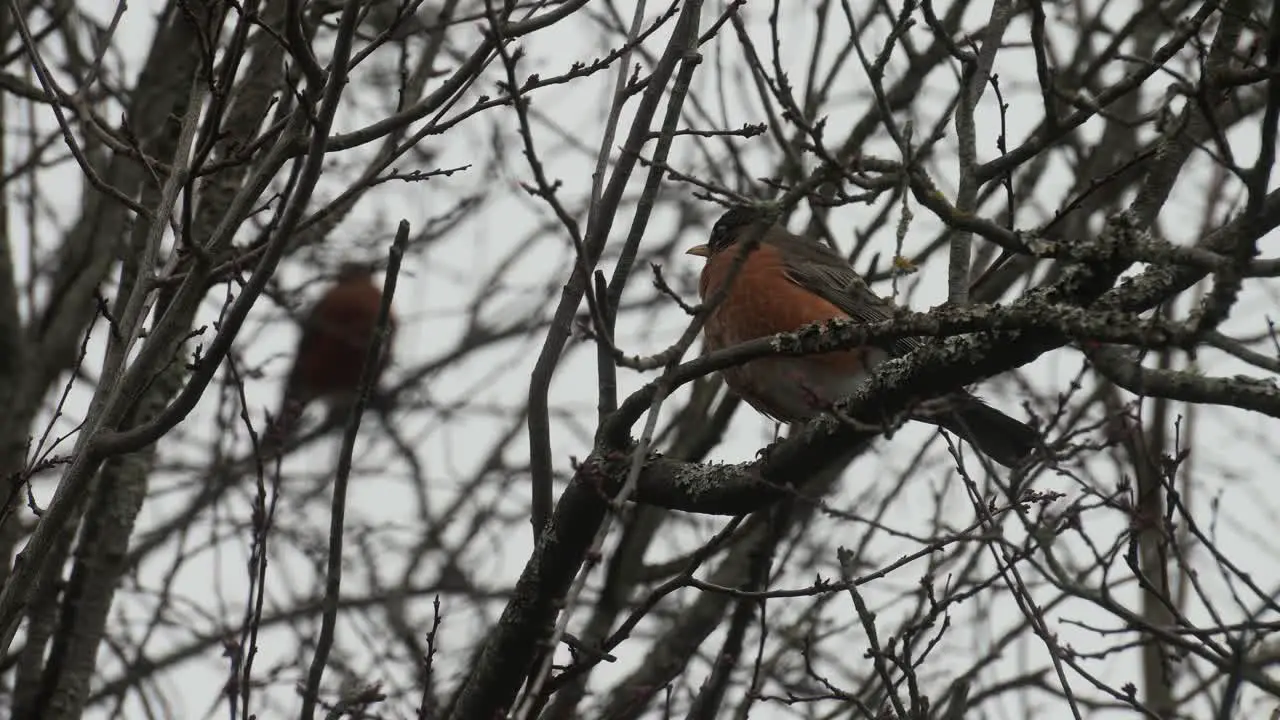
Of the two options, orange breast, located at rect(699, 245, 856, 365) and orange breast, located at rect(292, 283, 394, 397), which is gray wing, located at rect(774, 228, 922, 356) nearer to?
orange breast, located at rect(699, 245, 856, 365)

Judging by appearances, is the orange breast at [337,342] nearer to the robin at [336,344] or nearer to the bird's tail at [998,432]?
the robin at [336,344]

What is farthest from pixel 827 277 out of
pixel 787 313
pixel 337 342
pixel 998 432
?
pixel 337 342

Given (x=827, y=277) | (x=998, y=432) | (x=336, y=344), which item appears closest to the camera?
(x=998, y=432)

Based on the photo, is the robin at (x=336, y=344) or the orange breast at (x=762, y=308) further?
the robin at (x=336, y=344)

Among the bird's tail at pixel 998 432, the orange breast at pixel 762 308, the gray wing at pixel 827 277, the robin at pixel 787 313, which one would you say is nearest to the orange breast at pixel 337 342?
the robin at pixel 787 313

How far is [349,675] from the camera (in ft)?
19.2

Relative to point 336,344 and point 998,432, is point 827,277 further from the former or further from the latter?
point 336,344

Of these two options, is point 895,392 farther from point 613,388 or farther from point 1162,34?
point 1162,34

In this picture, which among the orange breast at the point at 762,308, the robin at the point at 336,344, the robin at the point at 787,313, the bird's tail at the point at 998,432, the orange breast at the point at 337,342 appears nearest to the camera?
the bird's tail at the point at 998,432

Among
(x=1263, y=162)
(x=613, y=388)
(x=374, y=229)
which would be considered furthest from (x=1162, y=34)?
(x=1263, y=162)

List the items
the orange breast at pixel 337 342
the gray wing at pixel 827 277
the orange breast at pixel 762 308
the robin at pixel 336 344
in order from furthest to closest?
the orange breast at pixel 337 342, the robin at pixel 336 344, the gray wing at pixel 827 277, the orange breast at pixel 762 308

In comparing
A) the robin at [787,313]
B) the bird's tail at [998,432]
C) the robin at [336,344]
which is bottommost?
the bird's tail at [998,432]

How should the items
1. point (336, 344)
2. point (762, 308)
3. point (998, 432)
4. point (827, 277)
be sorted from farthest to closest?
point (336, 344) → point (827, 277) → point (762, 308) → point (998, 432)

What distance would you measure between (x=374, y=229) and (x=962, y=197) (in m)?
4.58
